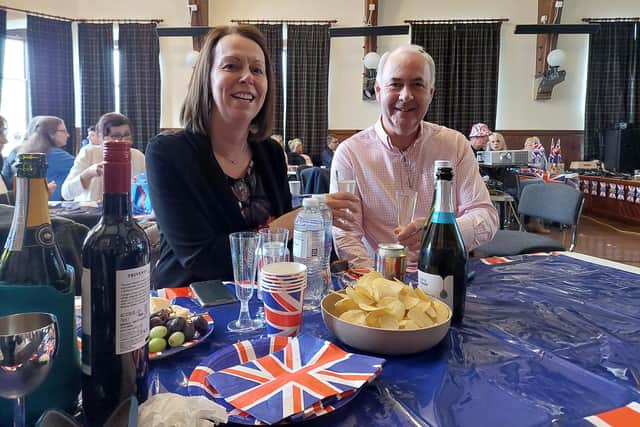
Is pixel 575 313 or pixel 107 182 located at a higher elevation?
pixel 107 182

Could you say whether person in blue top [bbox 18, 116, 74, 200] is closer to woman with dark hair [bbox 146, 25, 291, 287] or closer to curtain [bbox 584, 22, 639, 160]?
woman with dark hair [bbox 146, 25, 291, 287]

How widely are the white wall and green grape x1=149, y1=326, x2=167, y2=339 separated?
24.8 ft

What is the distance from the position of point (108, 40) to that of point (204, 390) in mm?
8492

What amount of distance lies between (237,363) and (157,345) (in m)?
0.14

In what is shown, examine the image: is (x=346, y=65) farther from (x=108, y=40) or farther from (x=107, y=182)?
(x=107, y=182)

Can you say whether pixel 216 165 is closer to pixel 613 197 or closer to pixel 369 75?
pixel 613 197

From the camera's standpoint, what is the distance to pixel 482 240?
5.68 ft

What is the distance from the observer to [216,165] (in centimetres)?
142

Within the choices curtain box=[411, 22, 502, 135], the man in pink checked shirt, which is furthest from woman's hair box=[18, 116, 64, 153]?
curtain box=[411, 22, 502, 135]

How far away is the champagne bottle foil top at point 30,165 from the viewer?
19.8 inches

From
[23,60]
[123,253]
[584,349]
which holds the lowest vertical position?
[584,349]

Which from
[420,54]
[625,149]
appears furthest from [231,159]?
[625,149]

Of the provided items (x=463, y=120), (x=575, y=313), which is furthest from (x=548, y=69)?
(x=575, y=313)

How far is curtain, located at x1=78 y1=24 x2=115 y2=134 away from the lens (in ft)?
25.2
